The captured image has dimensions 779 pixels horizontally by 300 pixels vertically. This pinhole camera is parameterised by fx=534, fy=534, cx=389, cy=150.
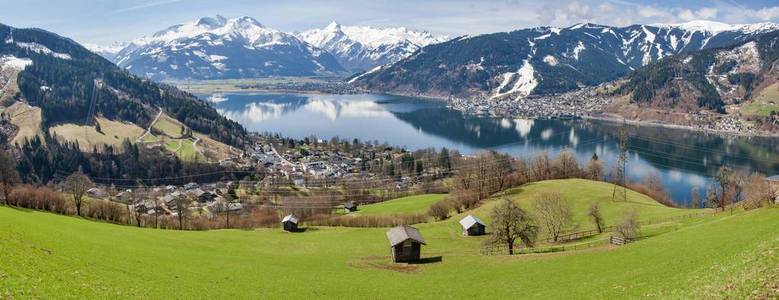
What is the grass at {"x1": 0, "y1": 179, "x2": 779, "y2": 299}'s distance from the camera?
26406 millimetres

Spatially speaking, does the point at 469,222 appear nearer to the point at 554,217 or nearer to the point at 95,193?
the point at 554,217

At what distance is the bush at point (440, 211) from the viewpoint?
283ft

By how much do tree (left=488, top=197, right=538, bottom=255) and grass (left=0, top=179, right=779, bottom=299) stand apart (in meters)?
3.77

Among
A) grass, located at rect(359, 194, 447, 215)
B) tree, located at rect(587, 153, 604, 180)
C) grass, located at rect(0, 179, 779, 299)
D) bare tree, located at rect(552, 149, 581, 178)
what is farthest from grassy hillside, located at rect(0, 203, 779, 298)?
tree, located at rect(587, 153, 604, 180)

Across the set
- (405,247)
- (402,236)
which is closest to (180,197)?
(402,236)

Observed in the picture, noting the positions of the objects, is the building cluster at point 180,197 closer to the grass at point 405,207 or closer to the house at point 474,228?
the grass at point 405,207

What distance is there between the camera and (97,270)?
3192 cm

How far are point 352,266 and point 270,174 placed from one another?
142441mm

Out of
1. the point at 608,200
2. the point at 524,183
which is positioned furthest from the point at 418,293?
the point at 524,183

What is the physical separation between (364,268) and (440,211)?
4120 centimetres

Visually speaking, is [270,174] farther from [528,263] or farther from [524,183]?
[528,263]

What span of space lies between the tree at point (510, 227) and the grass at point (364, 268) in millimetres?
3768

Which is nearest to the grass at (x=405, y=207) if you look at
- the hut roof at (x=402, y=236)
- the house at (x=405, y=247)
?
the hut roof at (x=402, y=236)

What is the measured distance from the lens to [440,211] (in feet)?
287
